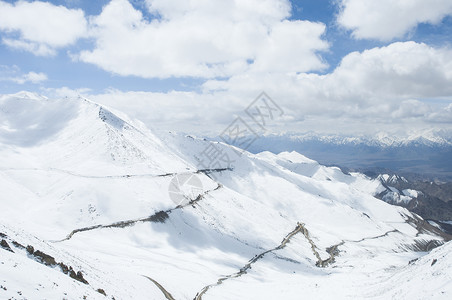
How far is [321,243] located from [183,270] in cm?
7477

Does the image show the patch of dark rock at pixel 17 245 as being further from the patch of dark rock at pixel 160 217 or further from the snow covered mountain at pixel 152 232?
the patch of dark rock at pixel 160 217

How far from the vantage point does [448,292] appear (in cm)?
2366

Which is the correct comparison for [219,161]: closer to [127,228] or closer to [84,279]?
[127,228]

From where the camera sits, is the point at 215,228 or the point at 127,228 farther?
the point at 215,228

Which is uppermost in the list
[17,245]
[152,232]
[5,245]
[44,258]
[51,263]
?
[152,232]

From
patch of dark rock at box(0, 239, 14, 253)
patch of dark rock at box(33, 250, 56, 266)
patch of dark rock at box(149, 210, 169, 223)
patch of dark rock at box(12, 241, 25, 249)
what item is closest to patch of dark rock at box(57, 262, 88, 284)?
patch of dark rock at box(33, 250, 56, 266)

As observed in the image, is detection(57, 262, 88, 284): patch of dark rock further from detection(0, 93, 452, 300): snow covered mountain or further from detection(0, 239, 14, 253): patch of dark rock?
detection(0, 239, 14, 253): patch of dark rock

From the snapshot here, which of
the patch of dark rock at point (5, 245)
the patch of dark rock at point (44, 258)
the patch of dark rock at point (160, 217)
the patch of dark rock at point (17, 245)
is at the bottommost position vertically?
the patch of dark rock at point (17, 245)

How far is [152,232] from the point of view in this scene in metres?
67.5

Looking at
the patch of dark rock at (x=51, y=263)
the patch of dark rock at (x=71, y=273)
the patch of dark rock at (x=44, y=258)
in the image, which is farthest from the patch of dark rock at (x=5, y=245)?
the patch of dark rock at (x=71, y=273)

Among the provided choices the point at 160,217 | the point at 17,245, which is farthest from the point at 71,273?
the point at 160,217

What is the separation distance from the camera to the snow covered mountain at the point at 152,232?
90.5ft

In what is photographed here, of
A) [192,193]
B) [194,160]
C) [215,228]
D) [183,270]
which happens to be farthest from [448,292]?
[194,160]

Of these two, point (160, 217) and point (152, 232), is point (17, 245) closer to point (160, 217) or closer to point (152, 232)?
point (152, 232)
